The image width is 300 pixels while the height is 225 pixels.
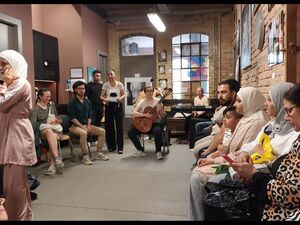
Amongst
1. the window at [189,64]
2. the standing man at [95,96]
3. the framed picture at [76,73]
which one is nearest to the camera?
the standing man at [95,96]

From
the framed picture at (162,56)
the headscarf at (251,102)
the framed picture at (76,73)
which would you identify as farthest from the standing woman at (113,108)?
the framed picture at (162,56)

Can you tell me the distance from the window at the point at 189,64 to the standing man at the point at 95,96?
125 inches

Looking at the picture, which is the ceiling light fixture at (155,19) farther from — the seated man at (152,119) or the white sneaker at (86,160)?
the white sneaker at (86,160)

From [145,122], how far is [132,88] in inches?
149

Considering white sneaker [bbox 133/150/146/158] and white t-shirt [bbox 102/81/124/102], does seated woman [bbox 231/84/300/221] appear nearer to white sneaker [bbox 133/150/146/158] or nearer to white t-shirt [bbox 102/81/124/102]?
white sneaker [bbox 133/150/146/158]

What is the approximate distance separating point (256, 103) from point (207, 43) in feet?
19.8

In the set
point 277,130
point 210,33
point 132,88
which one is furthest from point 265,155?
point 132,88

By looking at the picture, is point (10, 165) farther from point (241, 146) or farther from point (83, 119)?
point (83, 119)

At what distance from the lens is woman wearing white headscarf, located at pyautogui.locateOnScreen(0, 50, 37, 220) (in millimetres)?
2311

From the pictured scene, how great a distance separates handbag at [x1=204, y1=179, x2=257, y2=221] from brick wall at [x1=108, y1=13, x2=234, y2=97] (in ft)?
21.5

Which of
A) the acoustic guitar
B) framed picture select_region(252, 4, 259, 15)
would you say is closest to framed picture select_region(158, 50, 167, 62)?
the acoustic guitar

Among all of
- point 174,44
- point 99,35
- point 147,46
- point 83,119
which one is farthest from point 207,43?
point 83,119

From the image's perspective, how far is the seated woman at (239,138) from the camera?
210cm

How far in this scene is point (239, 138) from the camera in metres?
2.48
